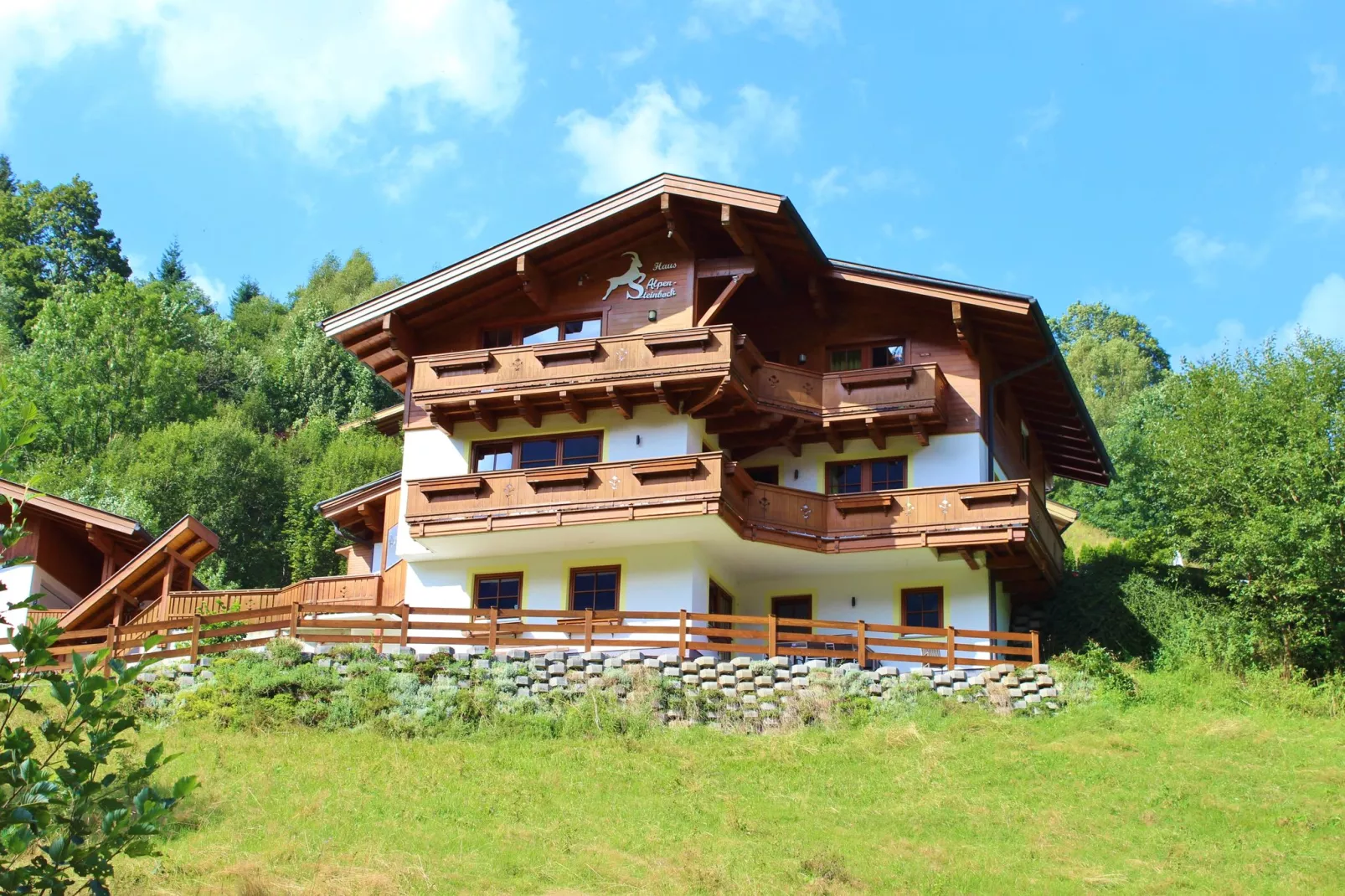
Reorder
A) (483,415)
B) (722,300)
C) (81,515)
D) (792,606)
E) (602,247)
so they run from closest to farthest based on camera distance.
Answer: (722,300), (483,415), (792,606), (602,247), (81,515)

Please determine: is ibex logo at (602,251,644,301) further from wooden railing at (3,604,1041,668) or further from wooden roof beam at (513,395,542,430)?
wooden railing at (3,604,1041,668)

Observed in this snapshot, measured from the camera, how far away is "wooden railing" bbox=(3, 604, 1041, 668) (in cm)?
2819

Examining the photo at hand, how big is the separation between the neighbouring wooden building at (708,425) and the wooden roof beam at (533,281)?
0.07m

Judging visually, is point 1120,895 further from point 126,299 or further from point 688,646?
point 126,299

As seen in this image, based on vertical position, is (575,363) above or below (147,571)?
above

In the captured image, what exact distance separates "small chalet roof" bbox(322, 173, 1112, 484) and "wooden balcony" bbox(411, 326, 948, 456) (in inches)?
66.0

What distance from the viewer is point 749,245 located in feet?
104

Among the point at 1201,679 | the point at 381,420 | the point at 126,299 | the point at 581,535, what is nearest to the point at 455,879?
the point at 581,535

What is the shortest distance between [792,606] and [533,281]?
28.4ft

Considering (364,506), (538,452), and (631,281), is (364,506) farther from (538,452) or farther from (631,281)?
(631,281)

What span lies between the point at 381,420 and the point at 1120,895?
85.4 ft

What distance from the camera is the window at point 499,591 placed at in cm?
3155

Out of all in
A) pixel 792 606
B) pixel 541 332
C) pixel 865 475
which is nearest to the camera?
pixel 792 606

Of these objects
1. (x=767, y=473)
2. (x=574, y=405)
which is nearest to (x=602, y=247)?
(x=574, y=405)
